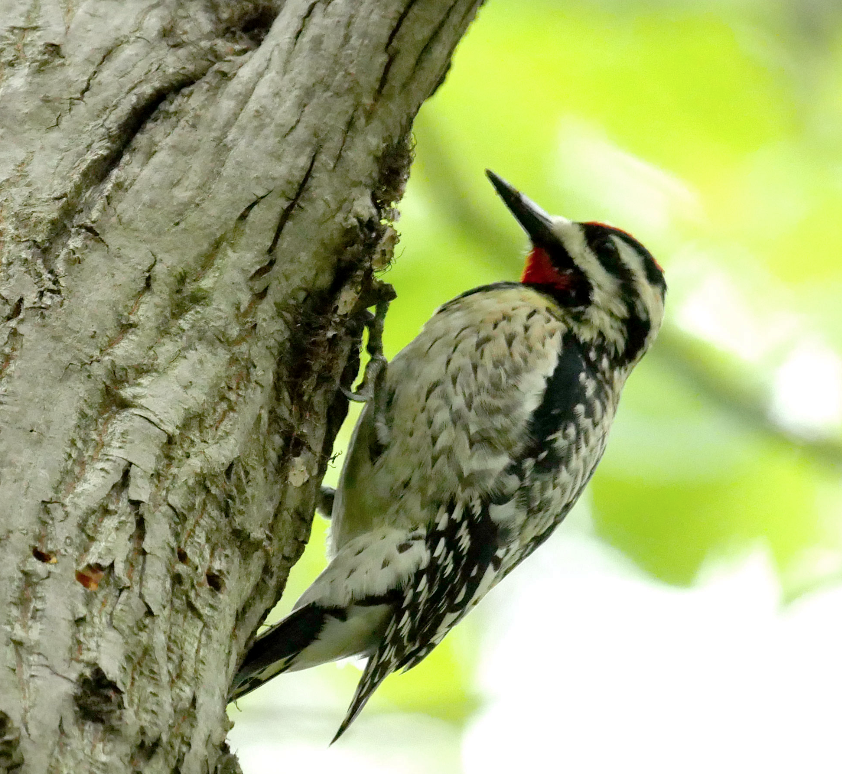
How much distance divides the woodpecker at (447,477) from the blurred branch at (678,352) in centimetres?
39

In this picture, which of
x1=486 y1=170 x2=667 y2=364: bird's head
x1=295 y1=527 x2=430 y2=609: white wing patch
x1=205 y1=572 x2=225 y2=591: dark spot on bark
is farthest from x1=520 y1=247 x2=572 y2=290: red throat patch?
x1=205 y1=572 x2=225 y2=591: dark spot on bark

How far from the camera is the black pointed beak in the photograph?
2.83 meters

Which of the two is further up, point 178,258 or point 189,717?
point 178,258

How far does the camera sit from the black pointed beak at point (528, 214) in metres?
2.83

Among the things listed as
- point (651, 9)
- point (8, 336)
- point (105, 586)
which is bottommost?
point (105, 586)

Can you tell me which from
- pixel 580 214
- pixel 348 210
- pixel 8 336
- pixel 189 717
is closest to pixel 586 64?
pixel 580 214

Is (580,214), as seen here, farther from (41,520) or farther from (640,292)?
(41,520)

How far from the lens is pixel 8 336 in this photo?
136cm

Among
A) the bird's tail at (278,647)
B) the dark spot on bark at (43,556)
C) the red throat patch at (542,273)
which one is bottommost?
the bird's tail at (278,647)

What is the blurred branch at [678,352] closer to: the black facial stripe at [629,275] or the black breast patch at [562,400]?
the black facial stripe at [629,275]

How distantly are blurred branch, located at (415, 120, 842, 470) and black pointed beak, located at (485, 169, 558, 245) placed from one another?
0.53 ft

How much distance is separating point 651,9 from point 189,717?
2.32 meters

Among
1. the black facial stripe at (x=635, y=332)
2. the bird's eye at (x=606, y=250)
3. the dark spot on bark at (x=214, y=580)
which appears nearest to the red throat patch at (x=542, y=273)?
the bird's eye at (x=606, y=250)

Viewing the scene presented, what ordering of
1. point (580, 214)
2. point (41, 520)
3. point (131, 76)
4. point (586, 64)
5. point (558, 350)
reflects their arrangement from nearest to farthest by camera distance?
1. point (41, 520)
2. point (131, 76)
3. point (558, 350)
4. point (586, 64)
5. point (580, 214)
